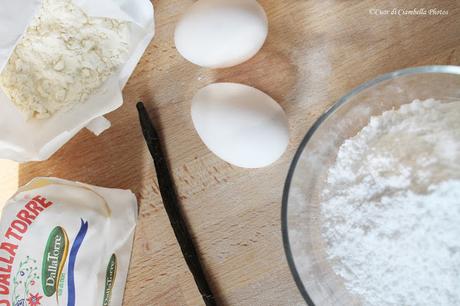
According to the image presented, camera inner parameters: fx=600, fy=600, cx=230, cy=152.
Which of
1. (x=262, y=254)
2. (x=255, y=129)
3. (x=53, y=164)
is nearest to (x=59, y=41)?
(x=53, y=164)

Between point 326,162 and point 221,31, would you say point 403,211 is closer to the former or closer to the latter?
point 326,162

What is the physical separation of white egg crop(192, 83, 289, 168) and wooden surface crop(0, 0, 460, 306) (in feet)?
0.20

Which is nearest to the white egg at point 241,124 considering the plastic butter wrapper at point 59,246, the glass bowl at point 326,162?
the glass bowl at point 326,162

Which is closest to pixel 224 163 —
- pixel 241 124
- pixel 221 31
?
pixel 241 124

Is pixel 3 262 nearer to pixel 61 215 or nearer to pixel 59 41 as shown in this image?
pixel 61 215

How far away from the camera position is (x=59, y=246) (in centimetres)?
92

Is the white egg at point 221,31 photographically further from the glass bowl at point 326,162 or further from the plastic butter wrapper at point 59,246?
the plastic butter wrapper at point 59,246

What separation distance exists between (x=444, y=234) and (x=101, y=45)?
0.61 m

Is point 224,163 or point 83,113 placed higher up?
point 83,113

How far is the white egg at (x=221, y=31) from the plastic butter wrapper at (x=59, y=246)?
29 centimetres

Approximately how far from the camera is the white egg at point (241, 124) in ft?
3.02

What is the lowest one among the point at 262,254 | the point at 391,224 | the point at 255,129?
the point at 262,254

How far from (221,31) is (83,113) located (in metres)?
0.27

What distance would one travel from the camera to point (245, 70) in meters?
1.02
